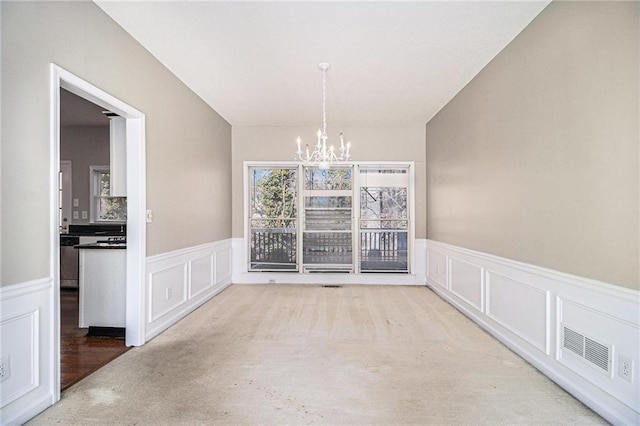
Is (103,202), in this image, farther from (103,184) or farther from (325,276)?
(325,276)

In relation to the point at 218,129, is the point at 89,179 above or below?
below

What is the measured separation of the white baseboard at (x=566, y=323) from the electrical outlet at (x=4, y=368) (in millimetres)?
3464

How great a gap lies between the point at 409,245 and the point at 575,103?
399 cm

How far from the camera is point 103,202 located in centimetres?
614

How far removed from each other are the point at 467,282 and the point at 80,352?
13.3 feet

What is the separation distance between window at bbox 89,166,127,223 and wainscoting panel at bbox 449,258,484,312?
562 cm

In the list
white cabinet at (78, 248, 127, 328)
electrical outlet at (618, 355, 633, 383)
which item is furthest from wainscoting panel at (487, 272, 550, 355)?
white cabinet at (78, 248, 127, 328)

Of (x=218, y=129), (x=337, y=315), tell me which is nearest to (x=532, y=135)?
(x=337, y=315)

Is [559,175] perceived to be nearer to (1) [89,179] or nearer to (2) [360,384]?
(2) [360,384]

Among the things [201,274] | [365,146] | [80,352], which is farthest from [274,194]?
[80,352]

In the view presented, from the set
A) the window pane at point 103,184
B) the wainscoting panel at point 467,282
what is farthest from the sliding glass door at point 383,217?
the window pane at point 103,184

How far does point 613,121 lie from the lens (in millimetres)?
1986

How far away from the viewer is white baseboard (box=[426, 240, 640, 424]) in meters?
1.92

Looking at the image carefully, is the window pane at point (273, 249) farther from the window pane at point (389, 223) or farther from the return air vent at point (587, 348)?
the return air vent at point (587, 348)
